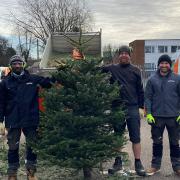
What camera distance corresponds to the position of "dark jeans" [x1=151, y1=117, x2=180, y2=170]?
7207mm

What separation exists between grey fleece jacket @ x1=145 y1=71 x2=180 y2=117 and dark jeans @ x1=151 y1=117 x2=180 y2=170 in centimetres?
14

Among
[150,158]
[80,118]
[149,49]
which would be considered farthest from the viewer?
[149,49]

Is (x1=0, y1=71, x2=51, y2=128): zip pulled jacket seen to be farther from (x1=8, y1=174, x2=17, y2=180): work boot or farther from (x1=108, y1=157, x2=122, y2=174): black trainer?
(x1=108, y1=157, x2=122, y2=174): black trainer

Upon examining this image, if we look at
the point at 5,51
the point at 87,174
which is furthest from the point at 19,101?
the point at 5,51

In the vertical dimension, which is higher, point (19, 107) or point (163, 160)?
point (19, 107)

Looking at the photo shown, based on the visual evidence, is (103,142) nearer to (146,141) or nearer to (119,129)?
(119,129)

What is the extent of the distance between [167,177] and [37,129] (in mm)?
2370

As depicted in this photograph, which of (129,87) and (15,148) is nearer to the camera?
(15,148)

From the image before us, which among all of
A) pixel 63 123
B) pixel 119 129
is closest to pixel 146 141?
pixel 119 129

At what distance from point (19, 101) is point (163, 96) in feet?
8.00

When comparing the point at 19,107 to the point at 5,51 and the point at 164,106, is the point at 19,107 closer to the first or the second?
the point at 164,106

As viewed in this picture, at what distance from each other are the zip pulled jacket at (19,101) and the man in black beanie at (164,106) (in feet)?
6.07

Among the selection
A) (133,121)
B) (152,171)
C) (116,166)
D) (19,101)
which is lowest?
(152,171)

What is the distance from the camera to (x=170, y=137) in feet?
24.0
